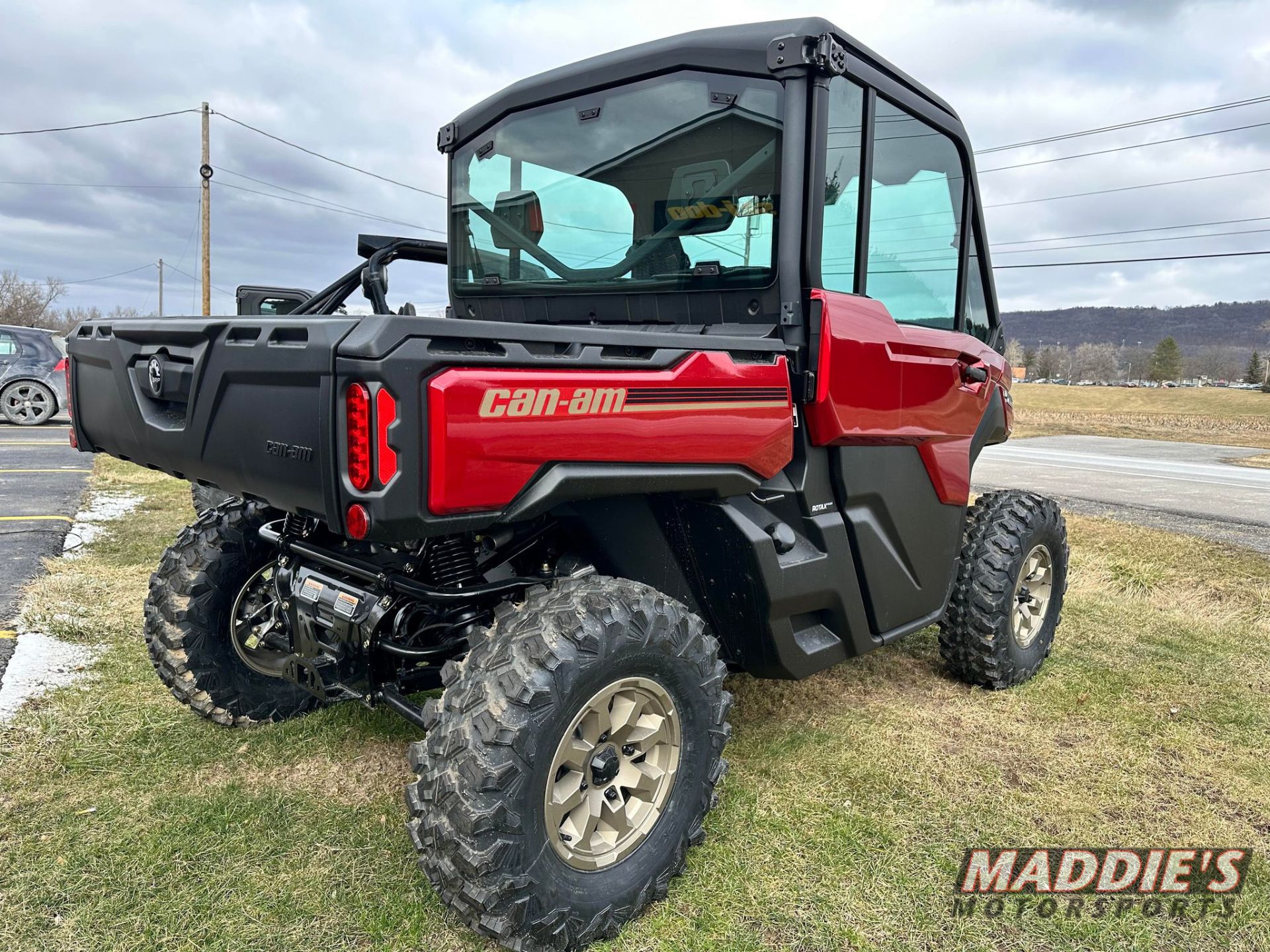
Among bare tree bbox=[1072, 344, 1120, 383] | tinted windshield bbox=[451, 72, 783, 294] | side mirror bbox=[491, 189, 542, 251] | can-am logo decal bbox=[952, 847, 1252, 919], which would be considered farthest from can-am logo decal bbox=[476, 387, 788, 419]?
bare tree bbox=[1072, 344, 1120, 383]

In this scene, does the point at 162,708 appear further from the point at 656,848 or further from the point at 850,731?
the point at 850,731

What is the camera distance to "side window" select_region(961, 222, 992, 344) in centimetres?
377

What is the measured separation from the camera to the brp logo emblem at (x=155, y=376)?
94.5 inches

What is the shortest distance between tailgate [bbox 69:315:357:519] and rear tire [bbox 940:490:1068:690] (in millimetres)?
2936

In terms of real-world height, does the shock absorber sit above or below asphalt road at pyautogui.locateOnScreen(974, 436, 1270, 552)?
above

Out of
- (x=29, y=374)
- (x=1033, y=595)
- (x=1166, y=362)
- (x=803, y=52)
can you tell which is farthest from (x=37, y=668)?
(x=1166, y=362)

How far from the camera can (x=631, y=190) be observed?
3.08 metres

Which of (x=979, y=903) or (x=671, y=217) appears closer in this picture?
(x=979, y=903)

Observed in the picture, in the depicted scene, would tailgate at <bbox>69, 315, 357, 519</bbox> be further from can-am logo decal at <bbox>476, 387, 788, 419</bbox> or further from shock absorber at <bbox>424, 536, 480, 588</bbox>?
shock absorber at <bbox>424, 536, 480, 588</bbox>

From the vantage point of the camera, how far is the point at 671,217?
2992 mm

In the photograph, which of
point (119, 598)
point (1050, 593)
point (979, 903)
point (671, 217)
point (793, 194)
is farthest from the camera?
point (119, 598)

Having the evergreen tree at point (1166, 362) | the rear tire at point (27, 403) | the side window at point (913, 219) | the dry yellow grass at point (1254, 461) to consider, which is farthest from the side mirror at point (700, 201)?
the evergreen tree at point (1166, 362)

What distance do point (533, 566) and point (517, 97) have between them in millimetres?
1823

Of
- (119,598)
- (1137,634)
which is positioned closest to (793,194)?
(1137,634)
